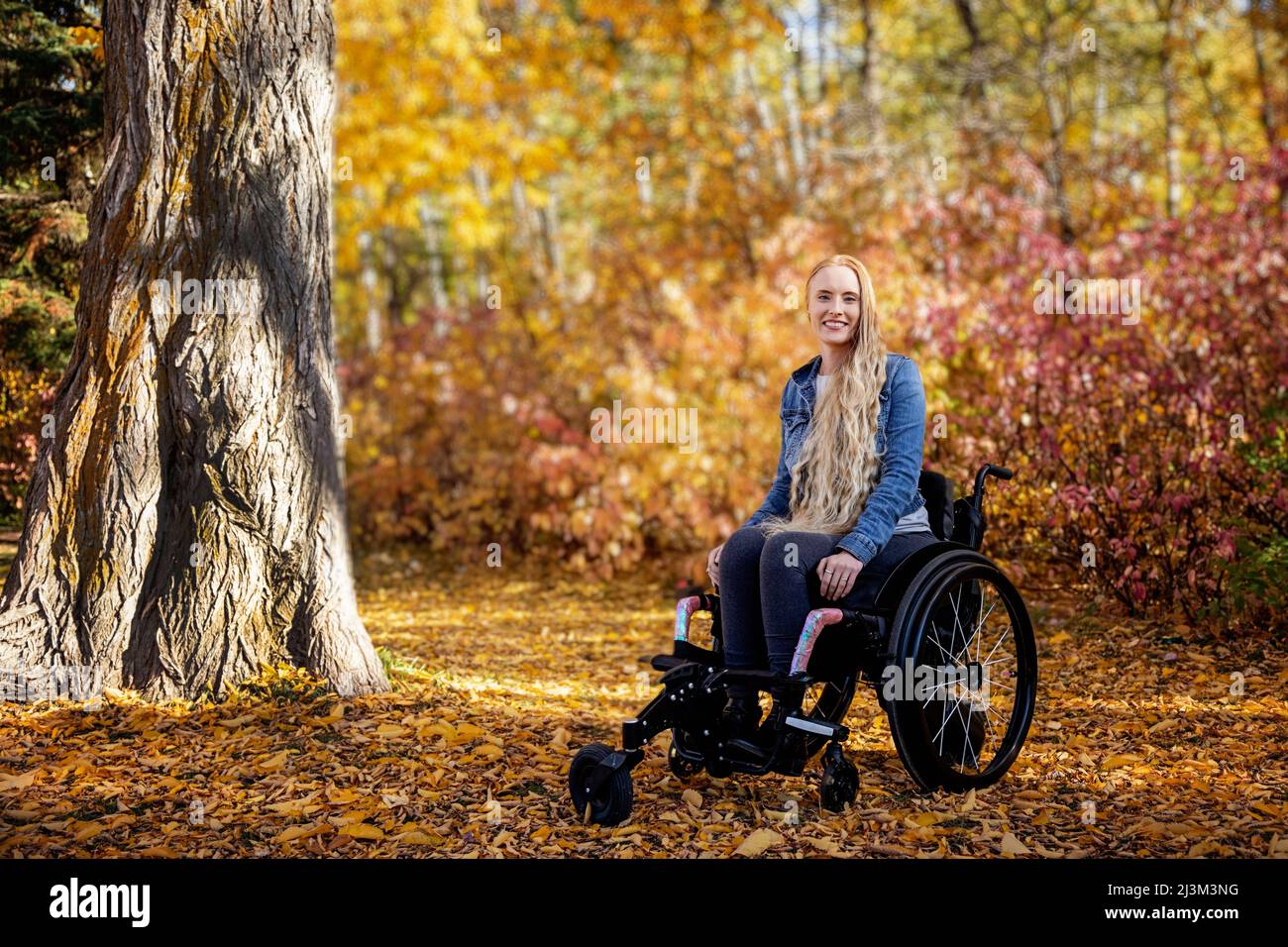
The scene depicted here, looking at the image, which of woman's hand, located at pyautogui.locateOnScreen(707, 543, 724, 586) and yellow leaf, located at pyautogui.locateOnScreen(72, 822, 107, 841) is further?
woman's hand, located at pyautogui.locateOnScreen(707, 543, 724, 586)

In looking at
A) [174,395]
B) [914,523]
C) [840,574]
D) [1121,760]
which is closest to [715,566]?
[840,574]

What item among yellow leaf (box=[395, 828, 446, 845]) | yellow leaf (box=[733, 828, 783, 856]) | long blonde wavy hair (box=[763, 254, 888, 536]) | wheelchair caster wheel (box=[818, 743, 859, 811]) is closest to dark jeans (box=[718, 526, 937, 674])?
long blonde wavy hair (box=[763, 254, 888, 536])

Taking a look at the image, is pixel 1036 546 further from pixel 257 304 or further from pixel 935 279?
pixel 257 304

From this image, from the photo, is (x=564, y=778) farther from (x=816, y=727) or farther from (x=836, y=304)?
(x=836, y=304)

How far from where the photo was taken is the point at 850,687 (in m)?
3.11

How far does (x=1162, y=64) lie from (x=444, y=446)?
7.25 metres

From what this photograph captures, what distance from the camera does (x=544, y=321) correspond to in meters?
Result: 8.88

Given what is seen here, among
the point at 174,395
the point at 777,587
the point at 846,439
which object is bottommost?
the point at 777,587

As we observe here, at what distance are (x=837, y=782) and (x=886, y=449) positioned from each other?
90cm

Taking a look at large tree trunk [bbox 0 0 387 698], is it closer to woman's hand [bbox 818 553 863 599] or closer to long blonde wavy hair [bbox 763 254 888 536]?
long blonde wavy hair [bbox 763 254 888 536]

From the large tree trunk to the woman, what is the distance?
166 centimetres

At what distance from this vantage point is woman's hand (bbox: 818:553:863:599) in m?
2.89

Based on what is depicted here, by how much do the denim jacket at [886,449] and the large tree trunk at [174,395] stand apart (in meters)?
1.70
